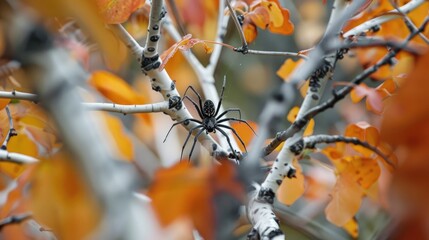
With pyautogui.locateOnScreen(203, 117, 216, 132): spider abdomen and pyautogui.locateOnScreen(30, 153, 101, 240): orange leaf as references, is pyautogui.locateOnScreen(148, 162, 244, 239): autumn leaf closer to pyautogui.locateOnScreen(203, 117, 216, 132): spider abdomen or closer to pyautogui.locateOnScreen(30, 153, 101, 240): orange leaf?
pyautogui.locateOnScreen(30, 153, 101, 240): orange leaf

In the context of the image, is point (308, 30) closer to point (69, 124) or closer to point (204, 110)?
point (204, 110)

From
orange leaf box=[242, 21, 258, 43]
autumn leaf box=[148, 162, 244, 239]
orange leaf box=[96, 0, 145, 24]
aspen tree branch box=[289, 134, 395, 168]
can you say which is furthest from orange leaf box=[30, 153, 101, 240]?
orange leaf box=[242, 21, 258, 43]

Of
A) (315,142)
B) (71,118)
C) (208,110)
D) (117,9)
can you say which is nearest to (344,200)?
(315,142)

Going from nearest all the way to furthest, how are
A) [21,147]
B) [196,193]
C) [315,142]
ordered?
[196,193] → [315,142] → [21,147]

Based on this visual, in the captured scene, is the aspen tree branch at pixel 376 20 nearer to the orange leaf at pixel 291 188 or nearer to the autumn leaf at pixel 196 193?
the orange leaf at pixel 291 188

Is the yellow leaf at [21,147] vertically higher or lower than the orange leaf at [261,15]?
lower

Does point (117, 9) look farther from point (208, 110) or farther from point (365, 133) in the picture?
point (365, 133)

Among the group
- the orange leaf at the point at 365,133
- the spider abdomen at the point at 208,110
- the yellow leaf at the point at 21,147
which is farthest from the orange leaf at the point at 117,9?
the yellow leaf at the point at 21,147

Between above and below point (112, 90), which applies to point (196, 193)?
below
